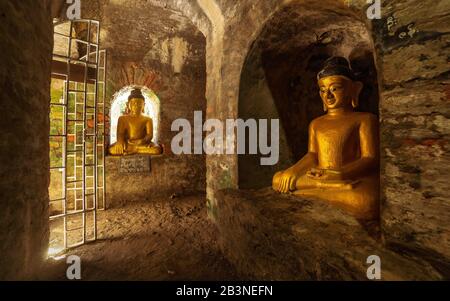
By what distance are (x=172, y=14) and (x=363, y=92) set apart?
14.7 feet

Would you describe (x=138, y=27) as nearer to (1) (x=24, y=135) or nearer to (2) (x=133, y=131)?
(2) (x=133, y=131)

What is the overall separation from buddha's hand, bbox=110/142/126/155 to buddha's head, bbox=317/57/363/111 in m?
4.24

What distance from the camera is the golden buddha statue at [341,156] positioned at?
190 cm

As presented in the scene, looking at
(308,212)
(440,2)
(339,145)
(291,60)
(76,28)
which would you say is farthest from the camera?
(76,28)

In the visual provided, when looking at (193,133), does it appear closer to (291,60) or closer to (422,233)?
(291,60)

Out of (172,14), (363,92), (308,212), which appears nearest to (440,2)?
(308,212)

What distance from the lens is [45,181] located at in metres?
2.37

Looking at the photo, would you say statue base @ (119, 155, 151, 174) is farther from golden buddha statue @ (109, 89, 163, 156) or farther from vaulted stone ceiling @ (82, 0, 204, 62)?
vaulted stone ceiling @ (82, 0, 204, 62)

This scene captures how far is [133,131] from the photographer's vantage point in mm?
5027

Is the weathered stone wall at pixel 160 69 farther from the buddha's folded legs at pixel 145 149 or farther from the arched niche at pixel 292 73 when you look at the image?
the arched niche at pixel 292 73

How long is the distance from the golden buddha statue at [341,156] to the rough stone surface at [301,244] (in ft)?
0.46

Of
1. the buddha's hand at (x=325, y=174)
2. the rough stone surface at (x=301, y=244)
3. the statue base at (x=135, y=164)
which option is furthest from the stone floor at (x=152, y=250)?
the buddha's hand at (x=325, y=174)

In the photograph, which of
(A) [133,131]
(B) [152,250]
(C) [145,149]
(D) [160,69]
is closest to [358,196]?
(B) [152,250]

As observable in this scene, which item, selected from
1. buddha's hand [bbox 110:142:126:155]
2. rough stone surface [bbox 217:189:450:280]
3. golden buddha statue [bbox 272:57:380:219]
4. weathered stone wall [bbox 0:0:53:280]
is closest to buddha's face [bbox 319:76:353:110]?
golden buddha statue [bbox 272:57:380:219]
